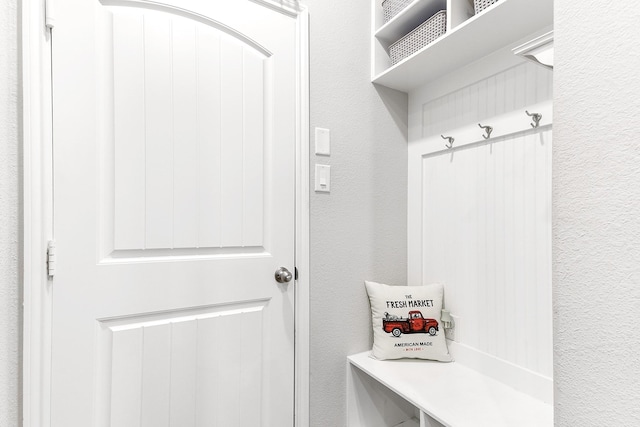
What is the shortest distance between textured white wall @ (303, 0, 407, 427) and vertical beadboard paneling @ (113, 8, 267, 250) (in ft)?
1.01

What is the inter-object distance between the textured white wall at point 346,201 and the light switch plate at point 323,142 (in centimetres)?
2

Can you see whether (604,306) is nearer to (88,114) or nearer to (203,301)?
(203,301)

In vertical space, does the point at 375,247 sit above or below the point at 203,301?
above

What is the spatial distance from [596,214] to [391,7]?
1419mm

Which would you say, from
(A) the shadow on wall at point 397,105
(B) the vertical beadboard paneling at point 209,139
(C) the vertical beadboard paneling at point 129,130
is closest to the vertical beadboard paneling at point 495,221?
(A) the shadow on wall at point 397,105

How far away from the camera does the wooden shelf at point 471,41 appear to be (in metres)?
1.13

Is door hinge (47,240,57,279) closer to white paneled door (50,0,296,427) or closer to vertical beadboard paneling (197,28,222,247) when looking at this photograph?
white paneled door (50,0,296,427)

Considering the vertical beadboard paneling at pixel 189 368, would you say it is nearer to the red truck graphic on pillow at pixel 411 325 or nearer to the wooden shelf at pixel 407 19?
the red truck graphic on pillow at pixel 411 325

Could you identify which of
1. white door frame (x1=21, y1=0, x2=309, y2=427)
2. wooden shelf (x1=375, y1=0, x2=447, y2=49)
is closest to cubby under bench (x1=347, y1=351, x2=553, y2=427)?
white door frame (x1=21, y1=0, x2=309, y2=427)

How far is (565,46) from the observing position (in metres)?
0.61

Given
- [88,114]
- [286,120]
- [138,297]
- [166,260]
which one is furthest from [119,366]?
[286,120]

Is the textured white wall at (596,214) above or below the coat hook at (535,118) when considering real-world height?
below

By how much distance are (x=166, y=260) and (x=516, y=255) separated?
4.32 ft

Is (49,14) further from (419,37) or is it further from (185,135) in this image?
(419,37)
